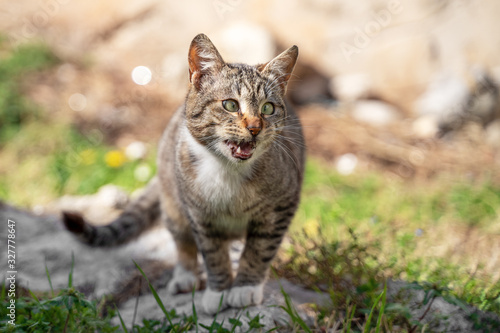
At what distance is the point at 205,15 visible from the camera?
6723 mm

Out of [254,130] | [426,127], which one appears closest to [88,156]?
[254,130]

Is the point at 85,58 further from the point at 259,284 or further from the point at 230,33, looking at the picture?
the point at 259,284

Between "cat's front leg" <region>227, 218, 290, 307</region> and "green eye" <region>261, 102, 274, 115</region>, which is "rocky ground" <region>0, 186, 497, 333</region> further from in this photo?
"green eye" <region>261, 102, 274, 115</region>

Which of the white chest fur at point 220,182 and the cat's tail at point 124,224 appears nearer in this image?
the white chest fur at point 220,182

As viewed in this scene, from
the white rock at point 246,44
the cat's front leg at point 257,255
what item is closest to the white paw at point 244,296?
the cat's front leg at point 257,255

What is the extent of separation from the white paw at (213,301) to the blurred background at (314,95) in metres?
Result: 1.60

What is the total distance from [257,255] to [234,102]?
0.88m

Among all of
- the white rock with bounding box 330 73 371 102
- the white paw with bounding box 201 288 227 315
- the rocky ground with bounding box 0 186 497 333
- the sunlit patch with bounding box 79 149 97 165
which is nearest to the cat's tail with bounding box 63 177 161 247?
the rocky ground with bounding box 0 186 497 333

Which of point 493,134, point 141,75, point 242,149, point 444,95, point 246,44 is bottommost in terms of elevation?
point 493,134

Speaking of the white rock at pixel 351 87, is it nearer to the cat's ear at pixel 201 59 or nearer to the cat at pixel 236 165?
the cat at pixel 236 165

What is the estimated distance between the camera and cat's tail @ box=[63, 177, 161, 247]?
9.18ft

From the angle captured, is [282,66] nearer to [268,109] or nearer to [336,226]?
[268,109]

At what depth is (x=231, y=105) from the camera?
2.18 meters

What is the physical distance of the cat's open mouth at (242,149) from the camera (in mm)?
2094
